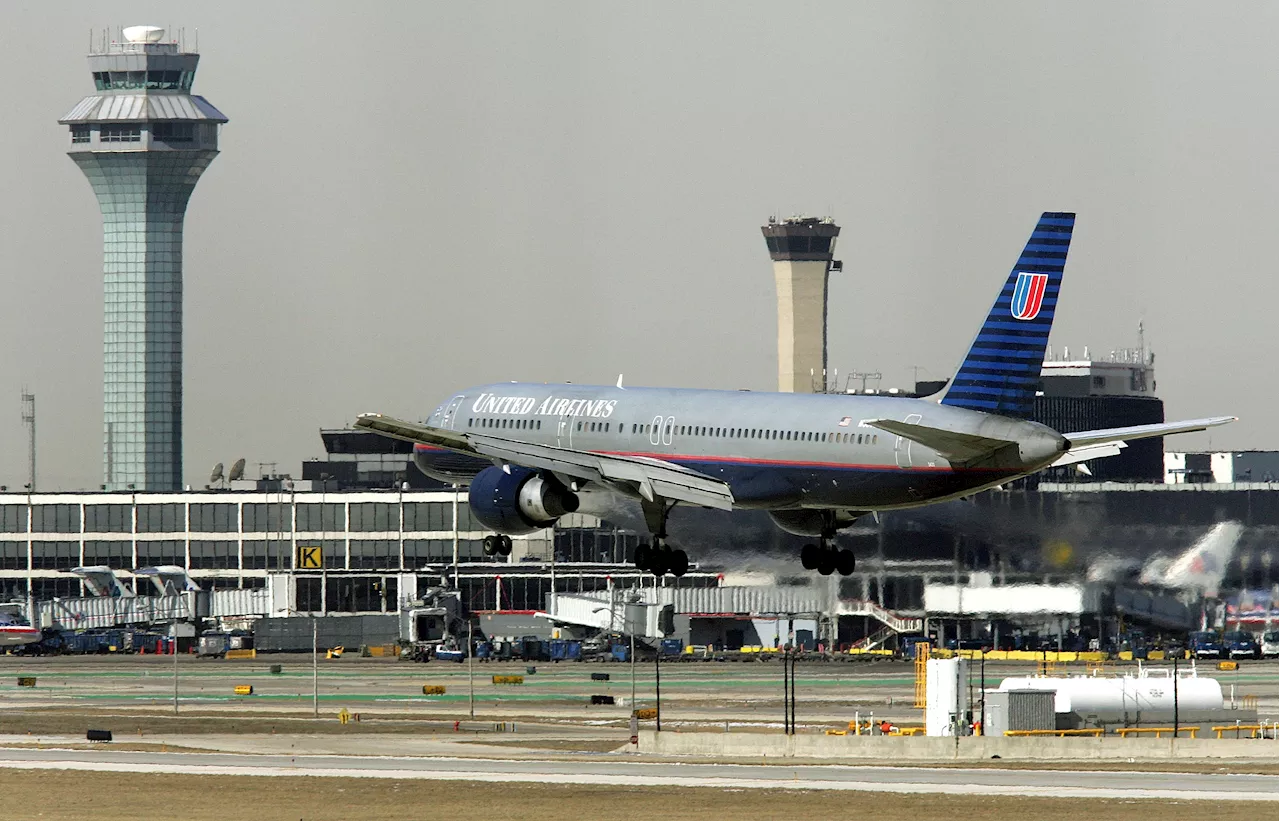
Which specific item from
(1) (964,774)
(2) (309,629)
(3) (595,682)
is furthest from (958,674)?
(2) (309,629)

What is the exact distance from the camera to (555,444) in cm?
7675

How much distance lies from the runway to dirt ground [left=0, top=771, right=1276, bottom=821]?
1.88 meters

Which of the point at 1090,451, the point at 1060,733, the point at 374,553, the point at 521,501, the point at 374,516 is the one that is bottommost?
the point at 1060,733

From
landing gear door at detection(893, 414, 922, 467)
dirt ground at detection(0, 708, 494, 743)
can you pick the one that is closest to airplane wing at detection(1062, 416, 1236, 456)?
landing gear door at detection(893, 414, 922, 467)

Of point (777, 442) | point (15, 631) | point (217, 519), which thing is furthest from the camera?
point (217, 519)

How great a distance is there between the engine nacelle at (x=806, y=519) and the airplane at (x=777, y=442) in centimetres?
7

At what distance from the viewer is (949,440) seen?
212 feet

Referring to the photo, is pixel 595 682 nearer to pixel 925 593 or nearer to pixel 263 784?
pixel 925 593

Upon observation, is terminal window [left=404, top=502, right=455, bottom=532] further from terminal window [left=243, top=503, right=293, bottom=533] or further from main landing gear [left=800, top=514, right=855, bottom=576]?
main landing gear [left=800, top=514, right=855, bottom=576]

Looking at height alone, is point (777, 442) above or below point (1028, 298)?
below

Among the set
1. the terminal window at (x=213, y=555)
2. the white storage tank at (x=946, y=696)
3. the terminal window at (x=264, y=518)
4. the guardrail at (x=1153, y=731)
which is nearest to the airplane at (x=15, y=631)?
the terminal window at (x=264, y=518)

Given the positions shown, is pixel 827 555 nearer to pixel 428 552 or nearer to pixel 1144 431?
pixel 1144 431

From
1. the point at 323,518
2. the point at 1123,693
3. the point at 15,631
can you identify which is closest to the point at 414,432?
the point at 1123,693

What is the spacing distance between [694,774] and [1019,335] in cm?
1651
